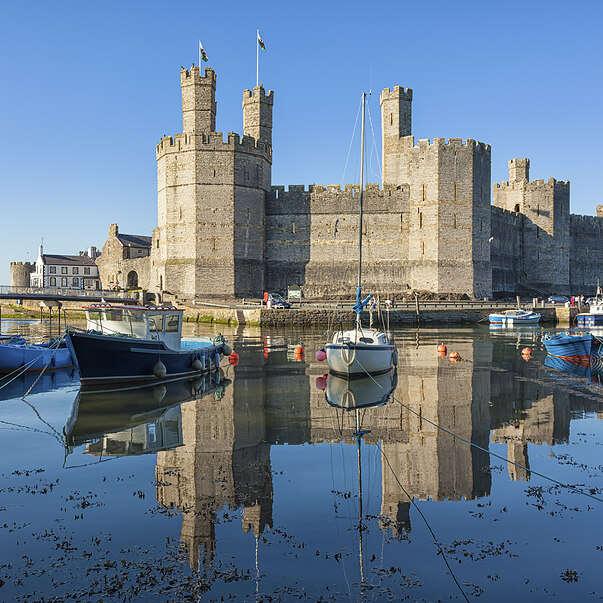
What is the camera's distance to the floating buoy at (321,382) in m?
15.9

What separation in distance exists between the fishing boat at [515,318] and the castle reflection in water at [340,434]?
20.7 meters

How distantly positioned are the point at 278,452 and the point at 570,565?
4.93 m

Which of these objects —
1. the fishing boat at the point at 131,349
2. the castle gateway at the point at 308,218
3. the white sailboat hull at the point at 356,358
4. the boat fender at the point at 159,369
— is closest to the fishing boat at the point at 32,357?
the fishing boat at the point at 131,349

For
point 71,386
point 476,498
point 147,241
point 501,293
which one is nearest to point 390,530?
point 476,498

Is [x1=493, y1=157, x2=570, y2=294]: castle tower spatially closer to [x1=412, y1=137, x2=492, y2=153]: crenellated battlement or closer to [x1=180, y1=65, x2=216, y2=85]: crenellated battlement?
[x1=412, y1=137, x2=492, y2=153]: crenellated battlement

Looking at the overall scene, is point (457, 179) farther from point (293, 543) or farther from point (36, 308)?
point (293, 543)

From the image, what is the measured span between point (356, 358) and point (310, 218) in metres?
31.1

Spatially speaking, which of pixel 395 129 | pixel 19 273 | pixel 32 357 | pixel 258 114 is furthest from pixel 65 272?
pixel 32 357

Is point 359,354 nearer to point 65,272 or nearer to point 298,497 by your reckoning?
point 298,497

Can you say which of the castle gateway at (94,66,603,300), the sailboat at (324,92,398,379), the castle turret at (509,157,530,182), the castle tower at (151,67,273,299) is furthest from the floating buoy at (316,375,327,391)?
the castle turret at (509,157,530,182)

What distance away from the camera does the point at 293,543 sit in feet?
20.9

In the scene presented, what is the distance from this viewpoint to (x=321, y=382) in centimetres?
1670

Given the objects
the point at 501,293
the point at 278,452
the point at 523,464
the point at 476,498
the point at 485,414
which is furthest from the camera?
the point at 501,293

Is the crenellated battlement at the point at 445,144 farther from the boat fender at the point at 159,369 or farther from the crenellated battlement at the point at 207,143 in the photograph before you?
the boat fender at the point at 159,369
